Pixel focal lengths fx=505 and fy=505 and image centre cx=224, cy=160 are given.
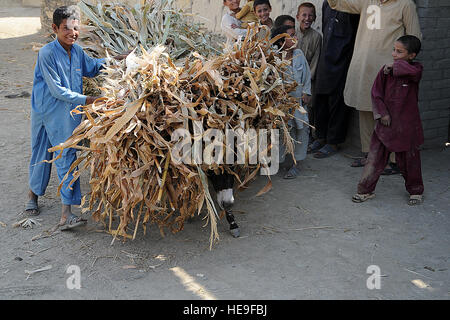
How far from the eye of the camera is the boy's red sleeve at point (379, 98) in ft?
14.2

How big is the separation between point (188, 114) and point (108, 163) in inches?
24.4

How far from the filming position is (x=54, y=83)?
12.2 ft

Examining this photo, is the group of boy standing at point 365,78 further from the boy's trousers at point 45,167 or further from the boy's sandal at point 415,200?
the boy's trousers at point 45,167

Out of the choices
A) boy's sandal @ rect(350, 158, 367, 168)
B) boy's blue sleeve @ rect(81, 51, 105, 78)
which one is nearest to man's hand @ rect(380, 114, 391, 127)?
boy's sandal @ rect(350, 158, 367, 168)

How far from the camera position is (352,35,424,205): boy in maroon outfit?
4.31m

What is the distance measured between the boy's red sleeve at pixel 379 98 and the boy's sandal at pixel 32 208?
3004 mm

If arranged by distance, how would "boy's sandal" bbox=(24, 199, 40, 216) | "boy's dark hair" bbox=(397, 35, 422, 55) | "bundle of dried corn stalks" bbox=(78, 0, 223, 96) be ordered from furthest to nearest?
"bundle of dried corn stalks" bbox=(78, 0, 223, 96), "boy's sandal" bbox=(24, 199, 40, 216), "boy's dark hair" bbox=(397, 35, 422, 55)

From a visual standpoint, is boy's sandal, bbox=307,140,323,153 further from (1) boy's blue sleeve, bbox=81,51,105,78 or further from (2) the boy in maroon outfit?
(1) boy's blue sleeve, bbox=81,51,105,78

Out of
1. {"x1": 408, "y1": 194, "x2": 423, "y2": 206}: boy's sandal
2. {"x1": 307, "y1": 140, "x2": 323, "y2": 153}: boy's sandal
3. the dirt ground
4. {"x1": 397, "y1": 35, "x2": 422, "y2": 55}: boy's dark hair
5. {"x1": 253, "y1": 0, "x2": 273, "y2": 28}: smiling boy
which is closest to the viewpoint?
the dirt ground

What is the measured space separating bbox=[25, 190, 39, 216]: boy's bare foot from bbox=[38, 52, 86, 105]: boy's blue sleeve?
105 centimetres

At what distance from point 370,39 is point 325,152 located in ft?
4.36

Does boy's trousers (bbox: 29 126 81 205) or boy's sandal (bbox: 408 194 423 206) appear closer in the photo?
boy's trousers (bbox: 29 126 81 205)

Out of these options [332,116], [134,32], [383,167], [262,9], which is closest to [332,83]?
[332,116]
